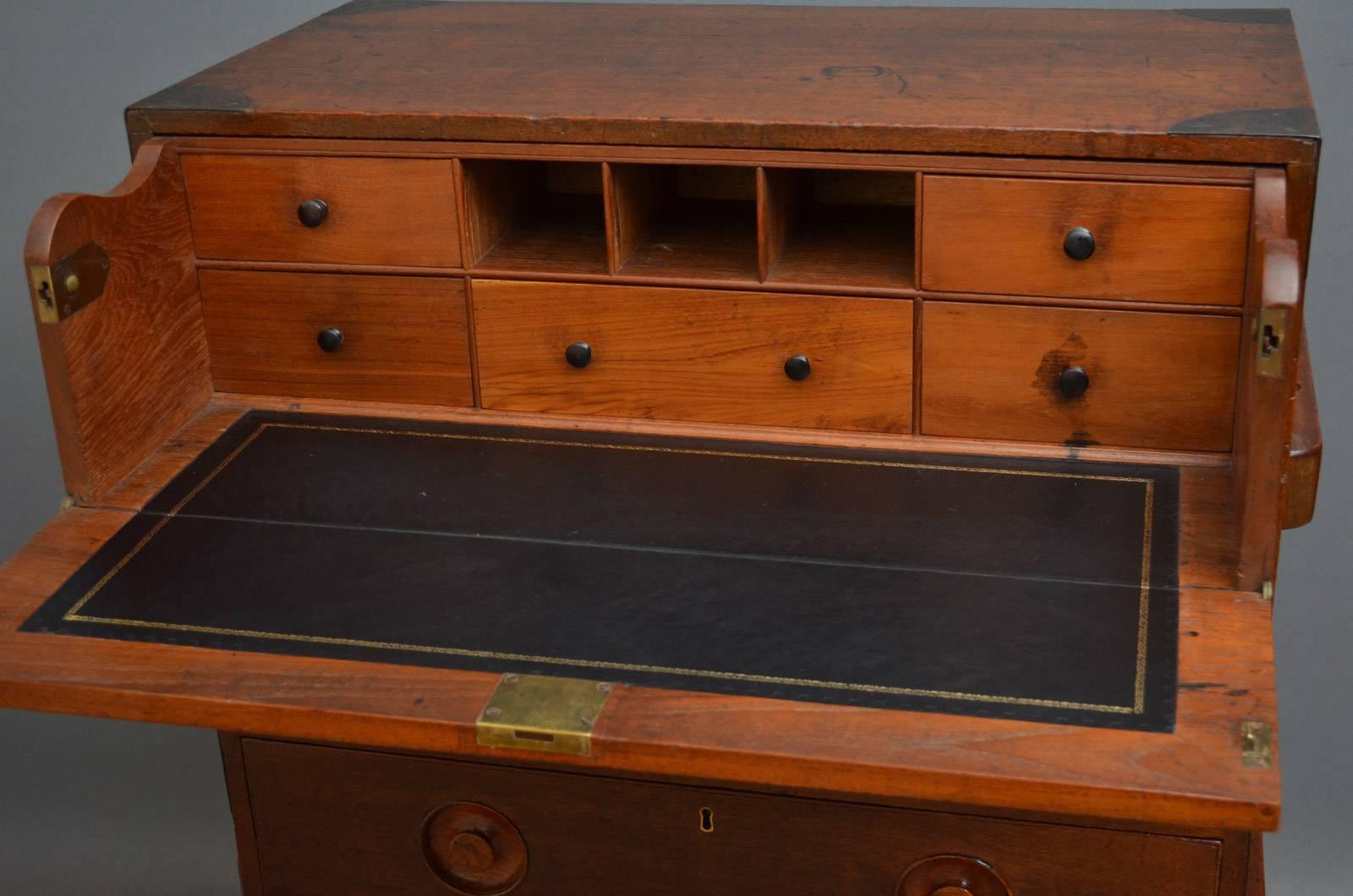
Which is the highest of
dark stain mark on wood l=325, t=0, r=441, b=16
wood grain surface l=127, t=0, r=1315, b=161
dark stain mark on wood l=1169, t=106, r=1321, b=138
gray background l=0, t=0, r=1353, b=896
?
dark stain mark on wood l=325, t=0, r=441, b=16

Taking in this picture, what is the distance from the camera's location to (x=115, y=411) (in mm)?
2219

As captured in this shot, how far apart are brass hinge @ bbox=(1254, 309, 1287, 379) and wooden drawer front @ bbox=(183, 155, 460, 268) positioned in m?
0.99

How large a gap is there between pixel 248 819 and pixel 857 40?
4.29 feet

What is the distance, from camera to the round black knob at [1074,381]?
216 centimetres

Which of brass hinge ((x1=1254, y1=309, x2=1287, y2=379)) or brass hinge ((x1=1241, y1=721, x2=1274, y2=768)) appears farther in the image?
brass hinge ((x1=1254, y1=309, x2=1287, y2=379))

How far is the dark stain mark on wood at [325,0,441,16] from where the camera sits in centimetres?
281

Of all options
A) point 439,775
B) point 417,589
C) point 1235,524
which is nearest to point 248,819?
point 439,775

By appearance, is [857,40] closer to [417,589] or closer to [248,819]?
[417,589]

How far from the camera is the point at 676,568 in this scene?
198 centimetres

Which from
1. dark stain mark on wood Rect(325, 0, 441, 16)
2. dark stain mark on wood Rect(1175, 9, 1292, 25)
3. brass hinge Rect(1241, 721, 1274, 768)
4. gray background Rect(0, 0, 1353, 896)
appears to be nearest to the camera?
brass hinge Rect(1241, 721, 1274, 768)

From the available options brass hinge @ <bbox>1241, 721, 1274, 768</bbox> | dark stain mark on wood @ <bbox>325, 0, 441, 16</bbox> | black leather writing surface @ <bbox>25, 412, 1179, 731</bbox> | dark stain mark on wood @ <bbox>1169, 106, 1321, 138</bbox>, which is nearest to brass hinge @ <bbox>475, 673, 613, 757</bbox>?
black leather writing surface @ <bbox>25, 412, 1179, 731</bbox>

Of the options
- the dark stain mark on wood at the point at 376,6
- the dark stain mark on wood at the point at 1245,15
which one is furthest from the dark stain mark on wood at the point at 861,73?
the dark stain mark on wood at the point at 376,6

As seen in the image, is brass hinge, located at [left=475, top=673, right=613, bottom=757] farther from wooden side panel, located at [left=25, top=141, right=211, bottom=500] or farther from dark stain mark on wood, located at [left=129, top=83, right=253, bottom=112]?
dark stain mark on wood, located at [left=129, top=83, right=253, bottom=112]

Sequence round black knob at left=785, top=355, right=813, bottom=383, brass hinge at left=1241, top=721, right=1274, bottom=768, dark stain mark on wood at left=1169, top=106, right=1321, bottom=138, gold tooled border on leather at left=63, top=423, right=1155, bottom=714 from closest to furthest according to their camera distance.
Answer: brass hinge at left=1241, top=721, right=1274, bottom=768
gold tooled border on leather at left=63, top=423, right=1155, bottom=714
dark stain mark on wood at left=1169, top=106, right=1321, bottom=138
round black knob at left=785, top=355, right=813, bottom=383
